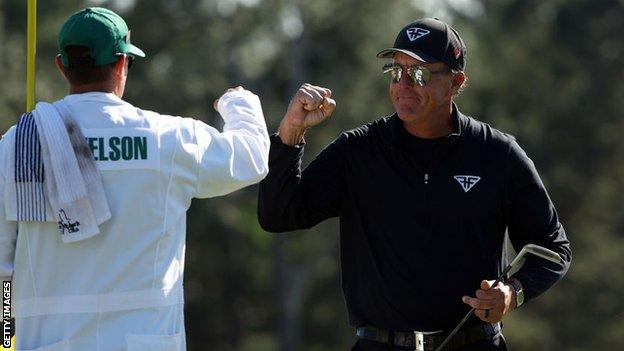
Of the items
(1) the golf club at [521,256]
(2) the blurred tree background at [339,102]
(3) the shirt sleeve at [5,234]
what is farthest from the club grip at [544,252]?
(2) the blurred tree background at [339,102]

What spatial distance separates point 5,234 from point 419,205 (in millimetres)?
1790

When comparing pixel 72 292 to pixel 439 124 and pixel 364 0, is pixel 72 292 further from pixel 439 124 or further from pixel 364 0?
pixel 364 0

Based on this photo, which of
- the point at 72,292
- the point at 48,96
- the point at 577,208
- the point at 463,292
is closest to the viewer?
the point at 72,292

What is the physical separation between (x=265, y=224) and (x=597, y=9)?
26.3 metres

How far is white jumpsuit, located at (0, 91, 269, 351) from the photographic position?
197 inches

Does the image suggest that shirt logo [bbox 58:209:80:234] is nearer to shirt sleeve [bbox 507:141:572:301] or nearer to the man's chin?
A: the man's chin

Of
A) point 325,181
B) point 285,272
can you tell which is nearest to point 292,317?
point 285,272

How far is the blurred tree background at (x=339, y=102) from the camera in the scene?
97.3ft

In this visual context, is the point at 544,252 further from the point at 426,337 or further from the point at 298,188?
the point at 298,188

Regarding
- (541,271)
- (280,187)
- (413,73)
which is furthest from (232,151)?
(541,271)

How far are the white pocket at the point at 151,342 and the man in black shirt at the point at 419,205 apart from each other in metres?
1.12

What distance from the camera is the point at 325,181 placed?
6.18 meters

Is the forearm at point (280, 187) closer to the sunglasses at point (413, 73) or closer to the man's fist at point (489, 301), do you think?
the sunglasses at point (413, 73)

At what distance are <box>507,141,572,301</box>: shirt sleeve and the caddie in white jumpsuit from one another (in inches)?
59.3
